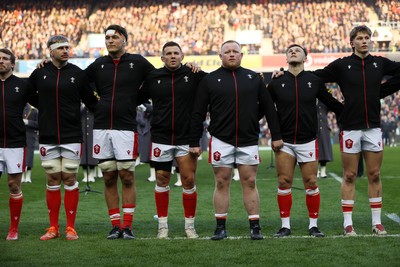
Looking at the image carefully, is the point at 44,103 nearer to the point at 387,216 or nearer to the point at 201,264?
the point at 201,264

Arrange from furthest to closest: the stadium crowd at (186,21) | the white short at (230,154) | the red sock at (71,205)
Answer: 1. the stadium crowd at (186,21)
2. the red sock at (71,205)
3. the white short at (230,154)

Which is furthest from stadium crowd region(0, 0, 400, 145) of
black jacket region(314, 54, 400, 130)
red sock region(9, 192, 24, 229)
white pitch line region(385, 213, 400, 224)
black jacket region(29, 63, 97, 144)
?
red sock region(9, 192, 24, 229)

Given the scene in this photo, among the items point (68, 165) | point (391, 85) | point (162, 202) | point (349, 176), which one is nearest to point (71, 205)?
point (68, 165)

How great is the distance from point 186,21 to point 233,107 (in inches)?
1659

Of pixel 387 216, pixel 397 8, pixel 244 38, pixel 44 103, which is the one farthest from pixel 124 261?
pixel 397 8

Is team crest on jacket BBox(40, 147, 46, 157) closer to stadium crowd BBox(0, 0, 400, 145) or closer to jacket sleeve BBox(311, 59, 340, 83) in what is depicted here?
jacket sleeve BBox(311, 59, 340, 83)

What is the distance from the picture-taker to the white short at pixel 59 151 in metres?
8.48

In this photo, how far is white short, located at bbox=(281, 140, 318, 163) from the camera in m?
8.45


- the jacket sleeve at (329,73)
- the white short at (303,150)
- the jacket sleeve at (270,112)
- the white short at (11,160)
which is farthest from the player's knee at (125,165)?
the jacket sleeve at (329,73)

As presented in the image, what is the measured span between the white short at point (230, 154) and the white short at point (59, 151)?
1.48 metres

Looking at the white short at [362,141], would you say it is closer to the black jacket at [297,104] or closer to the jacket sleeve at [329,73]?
the black jacket at [297,104]

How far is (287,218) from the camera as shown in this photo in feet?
28.0

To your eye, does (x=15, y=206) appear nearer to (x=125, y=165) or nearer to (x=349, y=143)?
(x=125, y=165)

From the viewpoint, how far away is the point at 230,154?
8273mm
